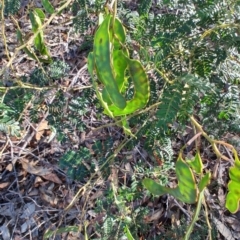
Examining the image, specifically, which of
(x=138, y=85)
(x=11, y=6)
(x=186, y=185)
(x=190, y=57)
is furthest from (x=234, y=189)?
(x=11, y=6)

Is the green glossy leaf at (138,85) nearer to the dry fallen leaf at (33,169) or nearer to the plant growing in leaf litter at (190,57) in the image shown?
the plant growing in leaf litter at (190,57)

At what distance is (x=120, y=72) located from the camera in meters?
0.83

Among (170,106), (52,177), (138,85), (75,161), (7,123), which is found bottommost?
(52,177)

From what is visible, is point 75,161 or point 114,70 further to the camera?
point 75,161

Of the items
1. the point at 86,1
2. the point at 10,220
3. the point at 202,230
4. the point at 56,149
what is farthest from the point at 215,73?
the point at 10,220

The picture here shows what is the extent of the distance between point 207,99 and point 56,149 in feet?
3.27

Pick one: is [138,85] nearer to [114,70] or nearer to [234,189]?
[114,70]

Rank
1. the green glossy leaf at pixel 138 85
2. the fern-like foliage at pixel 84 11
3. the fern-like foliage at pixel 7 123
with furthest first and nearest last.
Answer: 1. the fern-like foliage at pixel 84 11
2. the fern-like foliage at pixel 7 123
3. the green glossy leaf at pixel 138 85

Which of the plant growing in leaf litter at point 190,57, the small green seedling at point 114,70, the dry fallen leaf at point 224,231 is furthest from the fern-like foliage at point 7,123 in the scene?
the dry fallen leaf at point 224,231

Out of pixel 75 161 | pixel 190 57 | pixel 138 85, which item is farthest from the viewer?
pixel 75 161

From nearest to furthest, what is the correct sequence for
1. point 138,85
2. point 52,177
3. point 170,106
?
point 138,85 < point 170,106 < point 52,177

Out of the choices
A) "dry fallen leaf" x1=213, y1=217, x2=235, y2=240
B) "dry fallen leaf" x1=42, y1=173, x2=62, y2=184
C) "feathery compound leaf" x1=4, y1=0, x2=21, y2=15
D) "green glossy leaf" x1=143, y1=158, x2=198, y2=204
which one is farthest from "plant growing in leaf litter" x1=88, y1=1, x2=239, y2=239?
"dry fallen leaf" x1=42, y1=173, x2=62, y2=184

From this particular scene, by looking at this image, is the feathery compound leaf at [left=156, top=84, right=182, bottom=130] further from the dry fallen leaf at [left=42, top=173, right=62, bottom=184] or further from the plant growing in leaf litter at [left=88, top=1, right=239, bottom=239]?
the dry fallen leaf at [left=42, top=173, right=62, bottom=184]

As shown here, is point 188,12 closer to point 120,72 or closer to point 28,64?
point 120,72
